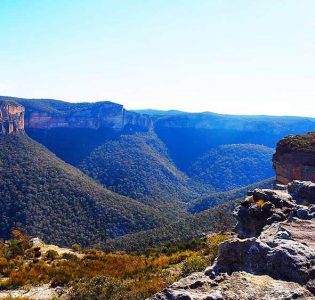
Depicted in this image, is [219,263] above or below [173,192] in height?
above

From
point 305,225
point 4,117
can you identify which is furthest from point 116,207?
point 305,225

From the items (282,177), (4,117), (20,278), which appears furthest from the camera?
(4,117)

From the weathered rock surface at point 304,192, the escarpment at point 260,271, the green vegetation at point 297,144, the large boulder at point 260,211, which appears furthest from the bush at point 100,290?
the green vegetation at point 297,144

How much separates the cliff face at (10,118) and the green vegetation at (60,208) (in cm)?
2378

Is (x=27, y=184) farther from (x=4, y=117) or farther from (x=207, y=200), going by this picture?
(x=207, y=200)

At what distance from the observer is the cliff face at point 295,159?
43344mm

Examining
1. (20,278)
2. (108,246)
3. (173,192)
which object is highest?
(20,278)

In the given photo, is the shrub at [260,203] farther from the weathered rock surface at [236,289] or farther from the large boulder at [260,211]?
the weathered rock surface at [236,289]

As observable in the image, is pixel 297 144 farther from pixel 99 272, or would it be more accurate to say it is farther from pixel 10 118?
pixel 10 118

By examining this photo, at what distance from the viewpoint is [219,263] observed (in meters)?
7.51

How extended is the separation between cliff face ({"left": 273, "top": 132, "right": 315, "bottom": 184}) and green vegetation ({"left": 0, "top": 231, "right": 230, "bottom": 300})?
919 inches

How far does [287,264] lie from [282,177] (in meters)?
42.2

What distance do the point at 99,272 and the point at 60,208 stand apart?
84.7 meters

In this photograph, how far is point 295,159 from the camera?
147ft
